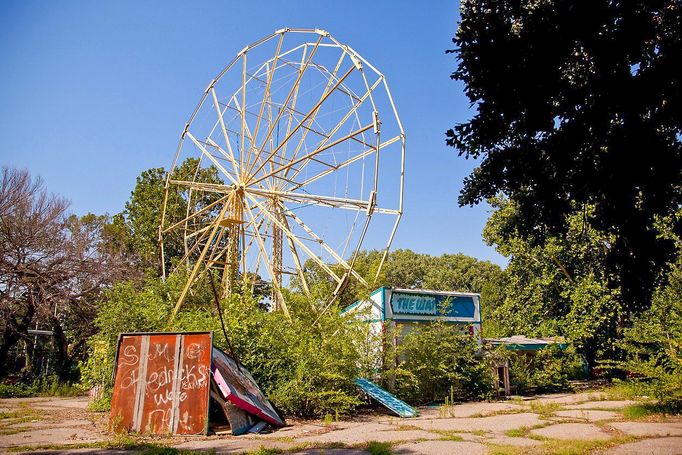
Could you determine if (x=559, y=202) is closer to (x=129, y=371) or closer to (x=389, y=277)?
(x=129, y=371)

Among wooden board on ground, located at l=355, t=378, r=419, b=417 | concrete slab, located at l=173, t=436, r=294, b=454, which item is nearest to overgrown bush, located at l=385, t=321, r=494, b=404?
wooden board on ground, located at l=355, t=378, r=419, b=417

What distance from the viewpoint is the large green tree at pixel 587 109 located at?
6.51m

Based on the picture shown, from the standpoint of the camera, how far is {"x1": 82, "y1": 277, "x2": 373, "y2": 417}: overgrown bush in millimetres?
11477

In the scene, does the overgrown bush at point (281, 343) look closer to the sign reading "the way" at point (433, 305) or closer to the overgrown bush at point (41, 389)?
the sign reading "the way" at point (433, 305)

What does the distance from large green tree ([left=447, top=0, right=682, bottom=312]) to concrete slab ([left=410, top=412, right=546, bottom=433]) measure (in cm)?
346

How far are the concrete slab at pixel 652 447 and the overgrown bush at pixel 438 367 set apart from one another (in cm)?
722

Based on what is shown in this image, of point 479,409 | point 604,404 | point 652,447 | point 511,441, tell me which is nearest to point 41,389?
point 479,409

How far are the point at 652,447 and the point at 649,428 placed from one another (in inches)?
79.1

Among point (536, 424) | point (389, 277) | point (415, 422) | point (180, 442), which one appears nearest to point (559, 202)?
point (536, 424)

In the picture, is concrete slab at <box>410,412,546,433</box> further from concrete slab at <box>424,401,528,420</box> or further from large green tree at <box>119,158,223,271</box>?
large green tree at <box>119,158,223,271</box>

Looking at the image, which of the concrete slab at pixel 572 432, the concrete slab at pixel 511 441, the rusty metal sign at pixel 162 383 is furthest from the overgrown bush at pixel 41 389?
the concrete slab at pixel 572 432

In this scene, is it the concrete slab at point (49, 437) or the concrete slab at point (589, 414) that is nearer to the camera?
the concrete slab at point (49, 437)

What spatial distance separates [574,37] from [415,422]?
8.08 metres

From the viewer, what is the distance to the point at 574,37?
265 inches
